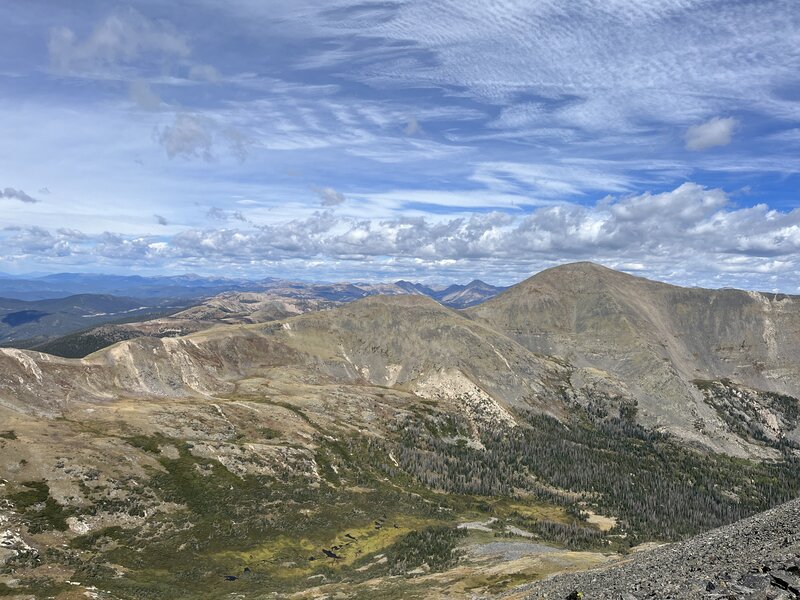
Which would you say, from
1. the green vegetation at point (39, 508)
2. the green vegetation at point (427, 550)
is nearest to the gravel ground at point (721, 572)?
the green vegetation at point (427, 550)

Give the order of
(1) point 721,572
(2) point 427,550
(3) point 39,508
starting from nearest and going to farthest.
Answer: (1) point 721,572
(3) point 39,508
(2) point 427,550

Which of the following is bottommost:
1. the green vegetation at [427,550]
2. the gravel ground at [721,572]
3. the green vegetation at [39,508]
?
the green vegetation at [427,550]

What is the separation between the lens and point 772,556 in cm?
3988

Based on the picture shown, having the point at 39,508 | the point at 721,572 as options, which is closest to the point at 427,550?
the point at 39,508

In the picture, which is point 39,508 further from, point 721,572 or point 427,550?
point 721,572

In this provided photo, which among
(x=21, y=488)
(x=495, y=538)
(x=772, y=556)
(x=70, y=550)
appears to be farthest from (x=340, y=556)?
(x=772, y=556)

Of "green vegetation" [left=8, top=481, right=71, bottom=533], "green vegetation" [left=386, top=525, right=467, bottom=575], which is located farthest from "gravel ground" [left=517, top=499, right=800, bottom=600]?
"green vegetation" [left=8, top=481, right=71, bottom=533]

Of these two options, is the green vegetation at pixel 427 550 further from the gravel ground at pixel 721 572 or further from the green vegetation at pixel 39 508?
the green vegetation at pixel 39 508

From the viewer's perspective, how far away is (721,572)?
40.1 metres

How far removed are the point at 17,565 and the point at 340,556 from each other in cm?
7782

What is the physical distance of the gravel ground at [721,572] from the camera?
110 ft

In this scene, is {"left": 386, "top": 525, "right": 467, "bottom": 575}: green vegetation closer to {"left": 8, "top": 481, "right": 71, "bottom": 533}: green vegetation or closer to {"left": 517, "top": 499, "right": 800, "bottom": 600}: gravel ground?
{"left": 517, "top": 499, "right": 800, "bottom": 600}: gravel ground

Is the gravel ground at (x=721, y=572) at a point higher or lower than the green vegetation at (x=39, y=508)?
higher

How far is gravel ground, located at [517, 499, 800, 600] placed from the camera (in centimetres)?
3341
